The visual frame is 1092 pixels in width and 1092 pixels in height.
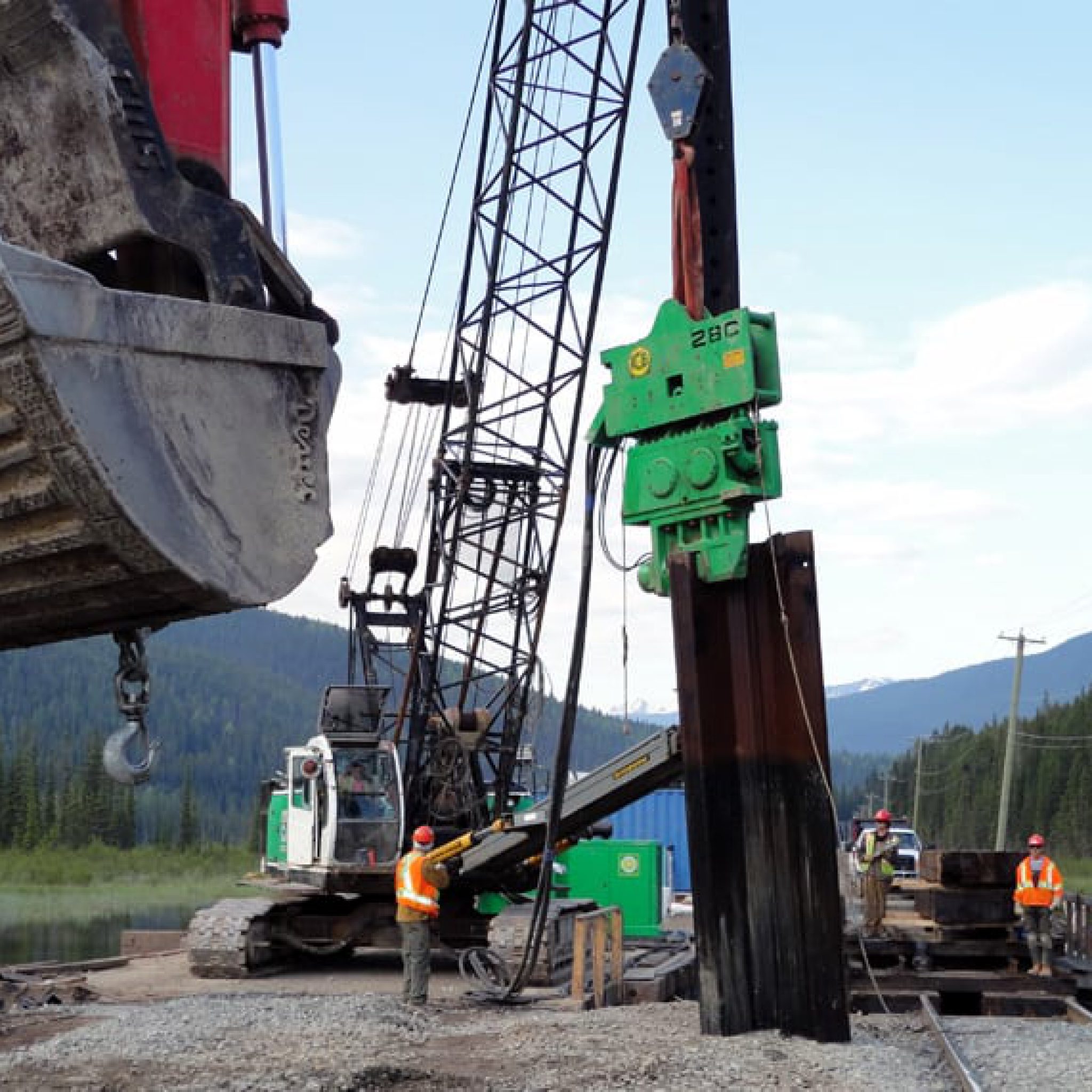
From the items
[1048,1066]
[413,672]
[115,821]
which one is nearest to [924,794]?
[115,821]

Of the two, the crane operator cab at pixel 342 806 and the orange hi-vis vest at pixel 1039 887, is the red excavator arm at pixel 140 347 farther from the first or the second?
the orange hi-vis vest at pixel 1039 887

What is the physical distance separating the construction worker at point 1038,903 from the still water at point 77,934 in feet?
40.3

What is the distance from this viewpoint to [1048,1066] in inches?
408

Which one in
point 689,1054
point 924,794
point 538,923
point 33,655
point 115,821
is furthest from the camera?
point 33,655

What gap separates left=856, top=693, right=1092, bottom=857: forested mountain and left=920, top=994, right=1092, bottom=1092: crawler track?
76.7 meters

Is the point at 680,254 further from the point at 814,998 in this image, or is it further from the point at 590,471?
the point at 814,998

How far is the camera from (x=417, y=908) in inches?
580

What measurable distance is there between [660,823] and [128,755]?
105ft

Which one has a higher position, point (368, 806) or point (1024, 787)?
point (1024, 787)

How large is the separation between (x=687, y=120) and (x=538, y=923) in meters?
5.44

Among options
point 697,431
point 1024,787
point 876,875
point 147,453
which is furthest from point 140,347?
point 1024,787

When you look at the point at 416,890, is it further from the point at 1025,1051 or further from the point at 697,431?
the point at 697,431

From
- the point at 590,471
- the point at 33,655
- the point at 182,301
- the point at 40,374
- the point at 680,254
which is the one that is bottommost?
the point at 40,374

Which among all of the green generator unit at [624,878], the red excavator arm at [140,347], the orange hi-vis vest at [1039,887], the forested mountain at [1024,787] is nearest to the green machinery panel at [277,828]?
the green generator unit at [624,878]
